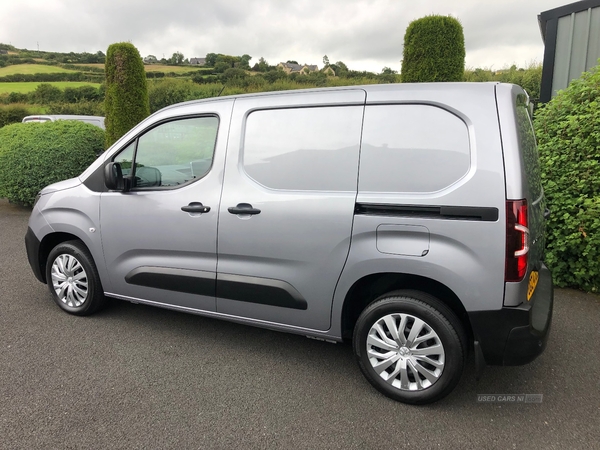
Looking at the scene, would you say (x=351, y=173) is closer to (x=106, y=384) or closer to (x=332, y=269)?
(x=332, y=269)

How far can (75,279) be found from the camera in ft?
12.8

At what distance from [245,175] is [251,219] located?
323 mm

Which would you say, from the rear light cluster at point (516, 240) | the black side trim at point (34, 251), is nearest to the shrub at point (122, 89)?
the black side trim at point (34, 251)

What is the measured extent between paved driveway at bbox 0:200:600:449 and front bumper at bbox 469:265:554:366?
42 cm

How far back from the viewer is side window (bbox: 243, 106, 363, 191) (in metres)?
2.74

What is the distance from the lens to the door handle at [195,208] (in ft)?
10.3

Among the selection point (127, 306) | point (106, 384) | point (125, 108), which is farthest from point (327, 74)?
point (106, 384)

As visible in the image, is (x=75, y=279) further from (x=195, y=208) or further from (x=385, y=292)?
(x=385, y=292)

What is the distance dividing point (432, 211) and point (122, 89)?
358 inches

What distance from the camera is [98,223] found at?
12.0 ft

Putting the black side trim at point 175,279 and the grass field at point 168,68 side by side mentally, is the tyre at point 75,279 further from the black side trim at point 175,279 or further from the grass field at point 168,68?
the grass field at point 168,68

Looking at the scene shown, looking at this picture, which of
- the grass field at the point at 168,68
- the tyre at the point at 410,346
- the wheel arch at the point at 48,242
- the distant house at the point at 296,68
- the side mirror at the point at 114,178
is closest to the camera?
the tyre at the point at 410,346

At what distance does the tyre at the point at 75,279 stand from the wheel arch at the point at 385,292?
7.56 feet

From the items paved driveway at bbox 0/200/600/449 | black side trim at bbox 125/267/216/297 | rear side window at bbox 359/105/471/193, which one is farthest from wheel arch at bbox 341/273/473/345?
black side trim at bbox 125/267/216/297
